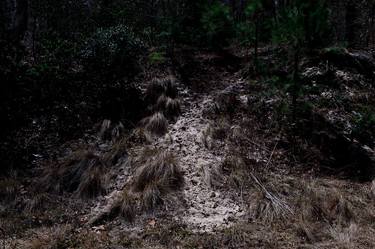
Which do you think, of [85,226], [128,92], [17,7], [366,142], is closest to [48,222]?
[85,226]

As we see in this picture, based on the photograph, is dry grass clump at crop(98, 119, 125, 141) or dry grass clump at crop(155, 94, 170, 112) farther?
dry grass clump at crop(155, 94, 170, 112)

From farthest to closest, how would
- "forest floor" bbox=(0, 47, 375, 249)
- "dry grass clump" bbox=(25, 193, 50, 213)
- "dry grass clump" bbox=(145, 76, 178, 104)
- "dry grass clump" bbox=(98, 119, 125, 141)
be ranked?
"dry grass clump" bbox=(145, 76, 178, 104) → "dry grass clump" bbox=(98, 119, 125, 141) → "dry grass clump" bbox=(25, 193, 50, 213) → "forest floor" bbox=(0, 47, 375, 249)

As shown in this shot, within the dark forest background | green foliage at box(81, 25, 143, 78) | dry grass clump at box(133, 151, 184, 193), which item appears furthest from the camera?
green foliage at box(81, 25, 143, 78)

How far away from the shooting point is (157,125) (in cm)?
770

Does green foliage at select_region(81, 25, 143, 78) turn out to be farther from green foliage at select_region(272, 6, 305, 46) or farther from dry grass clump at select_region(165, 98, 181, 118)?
green foliage at select_region(272, 6, 305, 46)

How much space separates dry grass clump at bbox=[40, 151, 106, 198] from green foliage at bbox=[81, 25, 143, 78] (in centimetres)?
217

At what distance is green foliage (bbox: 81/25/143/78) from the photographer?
26.2 ft

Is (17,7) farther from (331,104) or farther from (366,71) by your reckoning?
(366,71)

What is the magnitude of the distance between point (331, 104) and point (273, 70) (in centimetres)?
166

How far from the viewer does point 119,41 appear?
8133 mm

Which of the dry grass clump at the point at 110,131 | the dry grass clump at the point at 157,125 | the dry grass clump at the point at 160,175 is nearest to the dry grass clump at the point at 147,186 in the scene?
the dry grass clump at the point at 160,175

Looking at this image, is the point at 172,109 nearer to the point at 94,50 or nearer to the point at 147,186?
the point at 94,50

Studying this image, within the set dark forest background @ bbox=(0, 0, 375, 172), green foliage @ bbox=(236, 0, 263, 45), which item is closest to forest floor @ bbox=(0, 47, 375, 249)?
dark forest background @ bbox=(0, 0, 375, 172)

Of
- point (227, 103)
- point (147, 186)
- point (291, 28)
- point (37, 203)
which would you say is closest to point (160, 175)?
point (147, 186)
